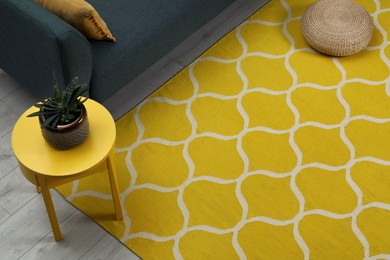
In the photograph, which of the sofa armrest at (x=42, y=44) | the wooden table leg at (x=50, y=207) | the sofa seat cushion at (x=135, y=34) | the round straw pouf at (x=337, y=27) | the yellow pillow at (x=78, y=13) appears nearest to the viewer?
the wooden table leg at (x=50, y=207)

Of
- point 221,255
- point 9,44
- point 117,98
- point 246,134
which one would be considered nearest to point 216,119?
point 246,134

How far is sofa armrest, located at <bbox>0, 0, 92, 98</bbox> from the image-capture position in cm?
290

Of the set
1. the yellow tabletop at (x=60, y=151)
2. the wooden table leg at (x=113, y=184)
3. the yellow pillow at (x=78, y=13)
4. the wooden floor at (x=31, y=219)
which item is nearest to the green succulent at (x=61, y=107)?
the yellow tabletop at (x=60, y=151)

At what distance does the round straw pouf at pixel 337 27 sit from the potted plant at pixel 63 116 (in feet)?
5.60

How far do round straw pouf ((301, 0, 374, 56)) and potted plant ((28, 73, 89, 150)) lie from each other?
5.60 ft

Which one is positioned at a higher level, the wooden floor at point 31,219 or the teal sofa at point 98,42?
the teal sofa at point 98,42

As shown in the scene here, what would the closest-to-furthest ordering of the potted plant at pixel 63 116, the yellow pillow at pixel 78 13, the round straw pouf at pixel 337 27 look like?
1. the potted plant at pixel 63 116
2. the yellow pillow at pixel 78 13
3. the round straw pouf at pixel 337 27

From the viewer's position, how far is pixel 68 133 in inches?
104

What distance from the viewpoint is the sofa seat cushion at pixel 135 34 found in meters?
3.24

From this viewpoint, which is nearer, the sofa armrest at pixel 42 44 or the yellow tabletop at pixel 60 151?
the yellow tabletop at pixel 60 151

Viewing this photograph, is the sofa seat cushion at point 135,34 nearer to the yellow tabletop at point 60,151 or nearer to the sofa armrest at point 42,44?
the sofa armrest at point 42,44

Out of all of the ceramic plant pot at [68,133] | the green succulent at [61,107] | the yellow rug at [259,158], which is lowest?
the yellow rug at [259,158]

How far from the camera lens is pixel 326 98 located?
12.1 ft

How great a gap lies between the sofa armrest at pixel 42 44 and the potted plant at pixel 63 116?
12.7 inches
